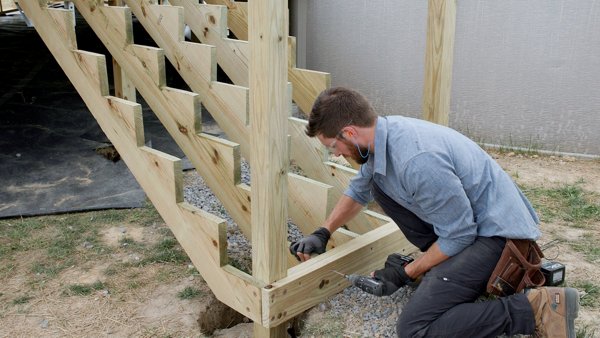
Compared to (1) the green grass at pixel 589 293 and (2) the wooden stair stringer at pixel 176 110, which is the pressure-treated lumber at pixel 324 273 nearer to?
(2) the wooden stair stringer at pixel 176 110

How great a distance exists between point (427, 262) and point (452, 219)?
0.27 meters

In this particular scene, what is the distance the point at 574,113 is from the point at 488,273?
13.1ft

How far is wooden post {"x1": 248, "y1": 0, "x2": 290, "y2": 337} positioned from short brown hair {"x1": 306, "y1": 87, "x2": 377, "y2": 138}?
0.49 feet

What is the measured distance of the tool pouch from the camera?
7.88ft

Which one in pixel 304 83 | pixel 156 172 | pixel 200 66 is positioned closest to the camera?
pixel 156 172

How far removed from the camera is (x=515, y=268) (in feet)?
8.00

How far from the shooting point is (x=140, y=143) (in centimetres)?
314

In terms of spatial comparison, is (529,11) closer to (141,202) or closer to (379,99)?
(379,99)

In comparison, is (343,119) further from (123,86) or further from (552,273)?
(123,86)

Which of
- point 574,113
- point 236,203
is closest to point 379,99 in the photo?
point 574,113

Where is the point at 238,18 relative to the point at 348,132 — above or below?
above

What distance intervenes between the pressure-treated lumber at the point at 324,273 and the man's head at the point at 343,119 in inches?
26.8

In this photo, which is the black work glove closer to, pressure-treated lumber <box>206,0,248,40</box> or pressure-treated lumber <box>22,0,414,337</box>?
pressure-treated lumber <box>22,0,414,337</box>

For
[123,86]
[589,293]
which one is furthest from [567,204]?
[123,86]
